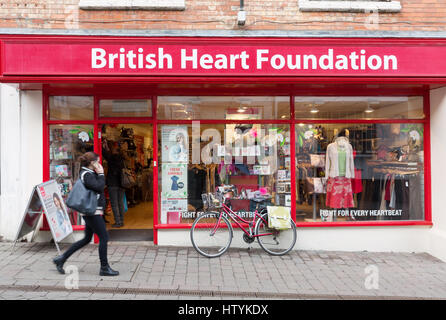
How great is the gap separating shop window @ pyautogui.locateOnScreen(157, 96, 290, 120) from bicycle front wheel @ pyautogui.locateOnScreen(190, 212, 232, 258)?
6.61 ft

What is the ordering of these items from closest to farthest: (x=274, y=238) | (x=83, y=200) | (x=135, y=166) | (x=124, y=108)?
1. (x=83, y=200)
2. (x=274, y=238)
3. (x=124, y=108)
4. (x=135, y=166)

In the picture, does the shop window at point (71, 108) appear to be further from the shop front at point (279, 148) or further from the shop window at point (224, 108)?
the shop window at point (224, 108)

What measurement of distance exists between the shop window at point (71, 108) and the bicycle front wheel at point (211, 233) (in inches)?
117

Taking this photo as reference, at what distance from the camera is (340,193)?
7625 mm

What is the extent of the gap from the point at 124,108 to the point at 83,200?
2.67 meters

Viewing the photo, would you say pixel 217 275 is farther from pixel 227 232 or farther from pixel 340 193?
pixel 340 193

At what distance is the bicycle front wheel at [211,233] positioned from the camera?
22.3 feet

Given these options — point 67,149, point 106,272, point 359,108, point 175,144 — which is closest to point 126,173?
point 67,149

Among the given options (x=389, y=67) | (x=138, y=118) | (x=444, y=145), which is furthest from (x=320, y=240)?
(x=138, y=118)

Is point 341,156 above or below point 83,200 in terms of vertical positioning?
above

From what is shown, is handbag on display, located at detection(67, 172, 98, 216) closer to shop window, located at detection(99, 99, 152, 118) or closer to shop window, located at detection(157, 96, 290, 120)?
shop window, located at detection(99, 99, 152, 118)

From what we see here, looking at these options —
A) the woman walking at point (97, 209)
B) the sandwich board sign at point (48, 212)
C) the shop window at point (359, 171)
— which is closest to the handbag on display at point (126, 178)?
the sandwich board sign at point (48, 212)

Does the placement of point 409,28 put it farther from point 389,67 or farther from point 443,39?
point 389,67

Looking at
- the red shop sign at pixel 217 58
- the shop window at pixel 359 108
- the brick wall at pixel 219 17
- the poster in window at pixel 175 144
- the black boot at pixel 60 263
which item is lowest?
the black boot at pixel 60 263
